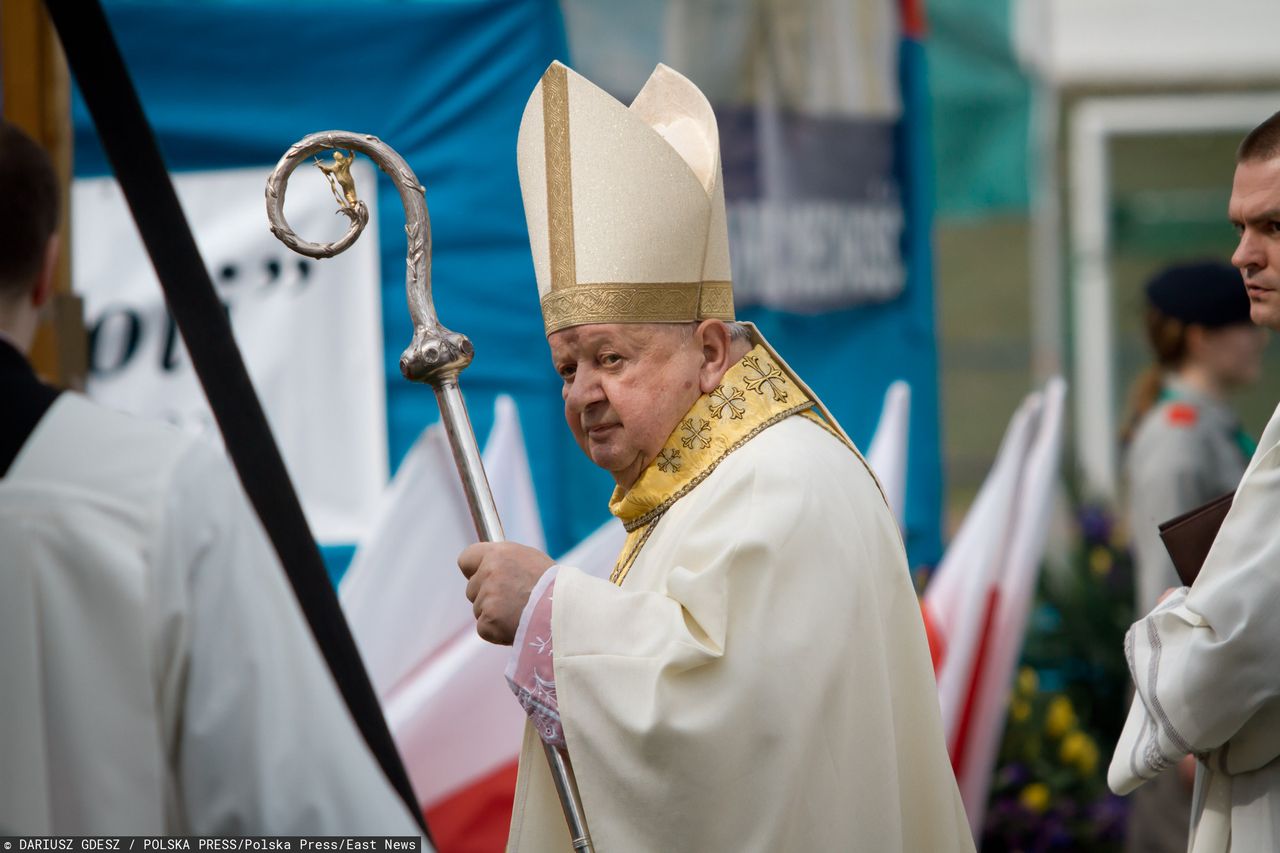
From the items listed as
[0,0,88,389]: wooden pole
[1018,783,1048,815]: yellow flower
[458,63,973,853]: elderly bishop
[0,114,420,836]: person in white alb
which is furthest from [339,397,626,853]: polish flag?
[1018,783,1048,815]: yellow flower

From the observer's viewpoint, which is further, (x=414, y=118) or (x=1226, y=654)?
(x=414, y=118)

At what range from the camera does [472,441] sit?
2736 mm

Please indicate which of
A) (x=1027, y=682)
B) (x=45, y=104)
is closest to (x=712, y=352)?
(x=45, y=104)

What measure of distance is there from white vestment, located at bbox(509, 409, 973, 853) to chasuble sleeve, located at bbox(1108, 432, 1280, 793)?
42cm

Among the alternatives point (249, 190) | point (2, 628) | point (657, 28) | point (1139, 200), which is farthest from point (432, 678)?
point (1139, 200)

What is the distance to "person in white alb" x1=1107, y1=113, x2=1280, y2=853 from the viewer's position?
256 cm

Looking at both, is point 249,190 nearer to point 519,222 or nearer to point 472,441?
point 519,222

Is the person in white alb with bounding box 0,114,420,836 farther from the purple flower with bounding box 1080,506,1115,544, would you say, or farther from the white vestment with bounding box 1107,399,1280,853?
the purple flower with bounding box 1080,506,1115,544

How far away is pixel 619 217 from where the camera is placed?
2.77m

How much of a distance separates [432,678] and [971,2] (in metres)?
4.99

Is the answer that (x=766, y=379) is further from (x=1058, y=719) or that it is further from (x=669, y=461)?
(x=1058, y=719)

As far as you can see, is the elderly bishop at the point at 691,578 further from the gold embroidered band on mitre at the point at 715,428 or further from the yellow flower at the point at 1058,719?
the yellow flower at the point at 1058,719

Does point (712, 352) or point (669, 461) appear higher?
point (712, 352)

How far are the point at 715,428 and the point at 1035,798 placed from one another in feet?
12.8
